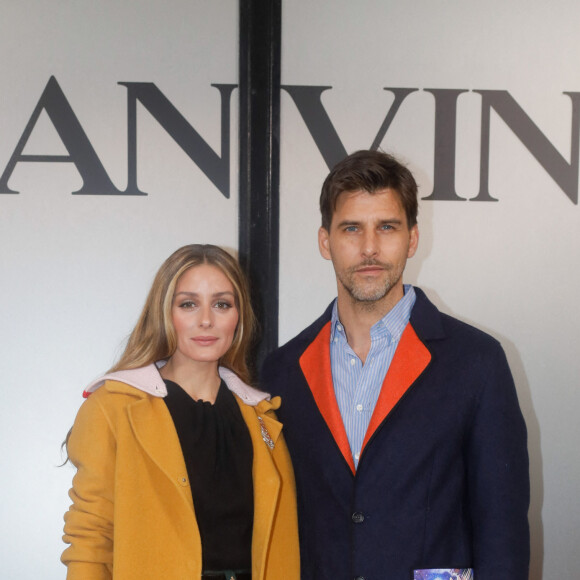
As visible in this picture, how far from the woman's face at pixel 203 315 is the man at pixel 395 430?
26 centimetres

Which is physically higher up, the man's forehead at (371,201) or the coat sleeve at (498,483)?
the man's forehead at (371,201)

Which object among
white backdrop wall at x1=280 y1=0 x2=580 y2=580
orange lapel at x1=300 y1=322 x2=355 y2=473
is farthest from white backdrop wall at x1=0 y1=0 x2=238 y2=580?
orange lapel at x1=300 y1=322 x2=355 y2=473

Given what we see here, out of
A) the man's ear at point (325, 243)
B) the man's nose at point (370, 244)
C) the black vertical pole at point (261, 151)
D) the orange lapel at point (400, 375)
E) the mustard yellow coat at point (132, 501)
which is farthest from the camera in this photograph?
the black vertical pole at point (261, 151)

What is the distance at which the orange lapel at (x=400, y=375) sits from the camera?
5.65 feet

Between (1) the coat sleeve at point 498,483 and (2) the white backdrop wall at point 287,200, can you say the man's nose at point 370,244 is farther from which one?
(2) the white backdrop wall at point 287,200

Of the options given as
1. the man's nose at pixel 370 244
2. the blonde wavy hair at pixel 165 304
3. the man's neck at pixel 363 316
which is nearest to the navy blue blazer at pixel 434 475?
the man's neck at pixel 363 316

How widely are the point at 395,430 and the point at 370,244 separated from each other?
46cm

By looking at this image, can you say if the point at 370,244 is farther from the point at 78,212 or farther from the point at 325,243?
the point at 78,212

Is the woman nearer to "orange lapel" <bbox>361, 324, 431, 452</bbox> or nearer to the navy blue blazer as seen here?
the navy blue blazer

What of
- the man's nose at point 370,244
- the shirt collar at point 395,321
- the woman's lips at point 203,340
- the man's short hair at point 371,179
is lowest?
the woman's lips at point 203,340

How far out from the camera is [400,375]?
175cm

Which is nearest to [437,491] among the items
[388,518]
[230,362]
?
[388,518]

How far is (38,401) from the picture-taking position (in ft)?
8.76

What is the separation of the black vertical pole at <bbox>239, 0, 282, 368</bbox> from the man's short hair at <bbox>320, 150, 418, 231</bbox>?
0.71 meters
